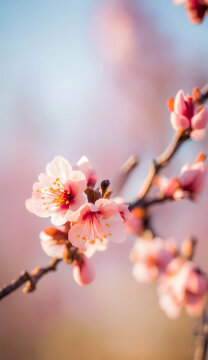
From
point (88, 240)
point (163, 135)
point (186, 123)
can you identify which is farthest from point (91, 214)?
point (163, 135)

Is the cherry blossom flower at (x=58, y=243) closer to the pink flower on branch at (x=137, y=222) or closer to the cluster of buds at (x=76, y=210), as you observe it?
the cluster of buds at (x=76, y=210)

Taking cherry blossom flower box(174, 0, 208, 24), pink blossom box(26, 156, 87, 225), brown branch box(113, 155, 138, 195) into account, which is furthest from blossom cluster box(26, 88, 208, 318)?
cherry blossom flower box(174, 0, 208, 24)

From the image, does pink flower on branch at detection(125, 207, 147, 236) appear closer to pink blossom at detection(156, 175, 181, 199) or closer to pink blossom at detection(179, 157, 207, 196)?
pink blossom at detection(156, 175, 181, 199)

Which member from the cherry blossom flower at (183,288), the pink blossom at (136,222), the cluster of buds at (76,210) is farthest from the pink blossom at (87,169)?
the cherry blossom flower at (183,288)

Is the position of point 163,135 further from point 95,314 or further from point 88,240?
point 88,240

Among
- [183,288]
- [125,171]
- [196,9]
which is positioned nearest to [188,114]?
[125,171]
